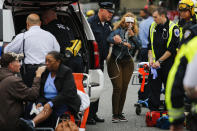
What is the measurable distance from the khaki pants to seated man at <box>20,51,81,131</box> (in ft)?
7.38

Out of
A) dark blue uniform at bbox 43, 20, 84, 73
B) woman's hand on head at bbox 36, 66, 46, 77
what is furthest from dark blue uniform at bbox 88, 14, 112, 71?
woman's hand on head at bbox 36, 66, 46, 77

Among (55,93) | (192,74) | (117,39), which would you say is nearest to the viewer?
(192,74)

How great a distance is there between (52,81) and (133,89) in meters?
7.08

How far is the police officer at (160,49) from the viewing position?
9.17 metres

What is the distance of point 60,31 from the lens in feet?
28.8

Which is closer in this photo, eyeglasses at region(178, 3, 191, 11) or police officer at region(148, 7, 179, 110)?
eyeglasses at region(178, 3, 191, 11)

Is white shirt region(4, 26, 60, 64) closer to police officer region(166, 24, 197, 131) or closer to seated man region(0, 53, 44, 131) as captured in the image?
seated man region(0, 53, 44, 131)

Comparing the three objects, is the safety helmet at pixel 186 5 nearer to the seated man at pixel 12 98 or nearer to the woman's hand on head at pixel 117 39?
the woman's hand on head at pixel 117 39

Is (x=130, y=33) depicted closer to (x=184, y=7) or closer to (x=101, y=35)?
(x=101, y=35)

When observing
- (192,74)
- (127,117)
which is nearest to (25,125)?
(192,74)

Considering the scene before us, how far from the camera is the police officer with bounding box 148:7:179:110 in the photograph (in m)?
9.17

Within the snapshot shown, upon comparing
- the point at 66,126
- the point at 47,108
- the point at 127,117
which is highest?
the point at 47,108

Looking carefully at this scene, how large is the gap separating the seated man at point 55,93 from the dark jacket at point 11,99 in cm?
27

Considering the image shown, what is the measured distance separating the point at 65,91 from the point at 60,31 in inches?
67.1
